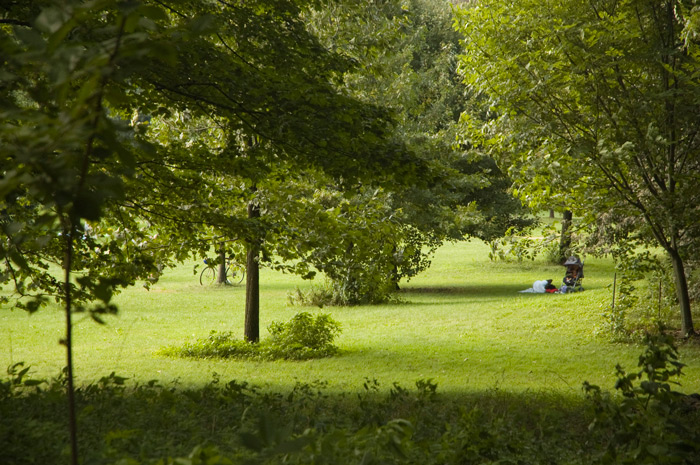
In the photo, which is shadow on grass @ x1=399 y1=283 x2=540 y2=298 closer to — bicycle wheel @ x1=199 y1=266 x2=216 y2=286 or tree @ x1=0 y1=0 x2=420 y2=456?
bicycle wheel @ x1=199 y1=266 x2=216 y2=286

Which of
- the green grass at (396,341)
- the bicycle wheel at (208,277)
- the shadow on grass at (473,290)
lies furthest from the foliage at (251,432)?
the bicycle wheel at (208,277)

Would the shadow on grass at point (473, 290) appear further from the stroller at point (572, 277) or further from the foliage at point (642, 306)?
the foliage at point (642, 306)

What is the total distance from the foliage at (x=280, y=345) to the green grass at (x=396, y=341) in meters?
0.46

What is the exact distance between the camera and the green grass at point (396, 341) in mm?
10062

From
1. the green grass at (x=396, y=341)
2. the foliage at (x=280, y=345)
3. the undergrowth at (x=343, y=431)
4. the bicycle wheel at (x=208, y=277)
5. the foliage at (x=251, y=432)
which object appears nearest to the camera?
the foliage at (x=251, y=432)

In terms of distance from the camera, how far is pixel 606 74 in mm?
10195

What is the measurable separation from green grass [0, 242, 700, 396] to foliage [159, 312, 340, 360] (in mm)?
456

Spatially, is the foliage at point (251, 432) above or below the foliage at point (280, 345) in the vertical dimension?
above

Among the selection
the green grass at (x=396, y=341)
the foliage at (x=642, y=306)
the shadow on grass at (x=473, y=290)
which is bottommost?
the green grass at (x=396, y=341)

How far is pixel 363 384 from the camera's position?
5.03 metres

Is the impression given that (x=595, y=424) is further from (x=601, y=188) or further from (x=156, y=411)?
(x=601, y=188)

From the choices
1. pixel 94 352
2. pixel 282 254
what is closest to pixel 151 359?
pixel 94 352

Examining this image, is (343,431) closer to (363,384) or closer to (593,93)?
(363,384)

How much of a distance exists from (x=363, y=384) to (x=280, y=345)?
7.75 meters
